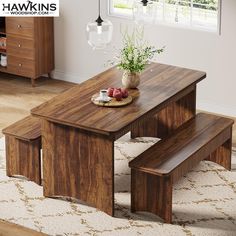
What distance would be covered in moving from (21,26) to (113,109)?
279 centimetres

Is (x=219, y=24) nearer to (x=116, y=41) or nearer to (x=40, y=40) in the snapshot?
(x=116, y=41)

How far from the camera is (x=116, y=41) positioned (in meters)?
8.39

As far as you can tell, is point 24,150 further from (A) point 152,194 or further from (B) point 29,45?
(B) point 29,45

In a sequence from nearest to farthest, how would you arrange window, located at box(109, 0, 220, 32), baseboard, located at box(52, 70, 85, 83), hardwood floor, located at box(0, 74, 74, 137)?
window, located at box(109, 0, 220, 32)
hardwood floor, located at box(0, 74, 74, 137)
baseboard, located at box(52, 70, 85, 83)

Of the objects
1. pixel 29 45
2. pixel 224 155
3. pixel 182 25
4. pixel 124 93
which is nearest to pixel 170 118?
pixel 224 155

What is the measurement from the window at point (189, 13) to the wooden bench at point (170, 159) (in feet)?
4.67

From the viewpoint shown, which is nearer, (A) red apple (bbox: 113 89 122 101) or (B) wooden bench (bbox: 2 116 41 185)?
(A) red apple (bbox: 113 89 122 101)

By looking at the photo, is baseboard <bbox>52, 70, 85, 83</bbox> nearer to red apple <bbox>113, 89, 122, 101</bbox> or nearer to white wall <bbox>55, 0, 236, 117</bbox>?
white wall <bbox>55, 0, 236, 117</bbox>

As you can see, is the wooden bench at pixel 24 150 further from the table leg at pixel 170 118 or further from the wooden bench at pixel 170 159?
the table leg at pixel 170 118

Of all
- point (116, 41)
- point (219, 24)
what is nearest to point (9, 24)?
point (116, 41)

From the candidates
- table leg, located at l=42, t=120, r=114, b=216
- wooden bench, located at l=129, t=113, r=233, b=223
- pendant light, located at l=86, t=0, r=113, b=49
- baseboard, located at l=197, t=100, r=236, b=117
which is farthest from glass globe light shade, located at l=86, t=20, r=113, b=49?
baseboard, located at l=197, t=100, r=236, b=117

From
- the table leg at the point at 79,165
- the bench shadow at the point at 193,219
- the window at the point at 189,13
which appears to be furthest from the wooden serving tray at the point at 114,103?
the window at the point at 189,13

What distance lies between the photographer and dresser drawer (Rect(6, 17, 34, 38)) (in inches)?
334

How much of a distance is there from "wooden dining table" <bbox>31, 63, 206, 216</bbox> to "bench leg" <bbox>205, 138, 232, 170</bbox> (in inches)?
23.0
